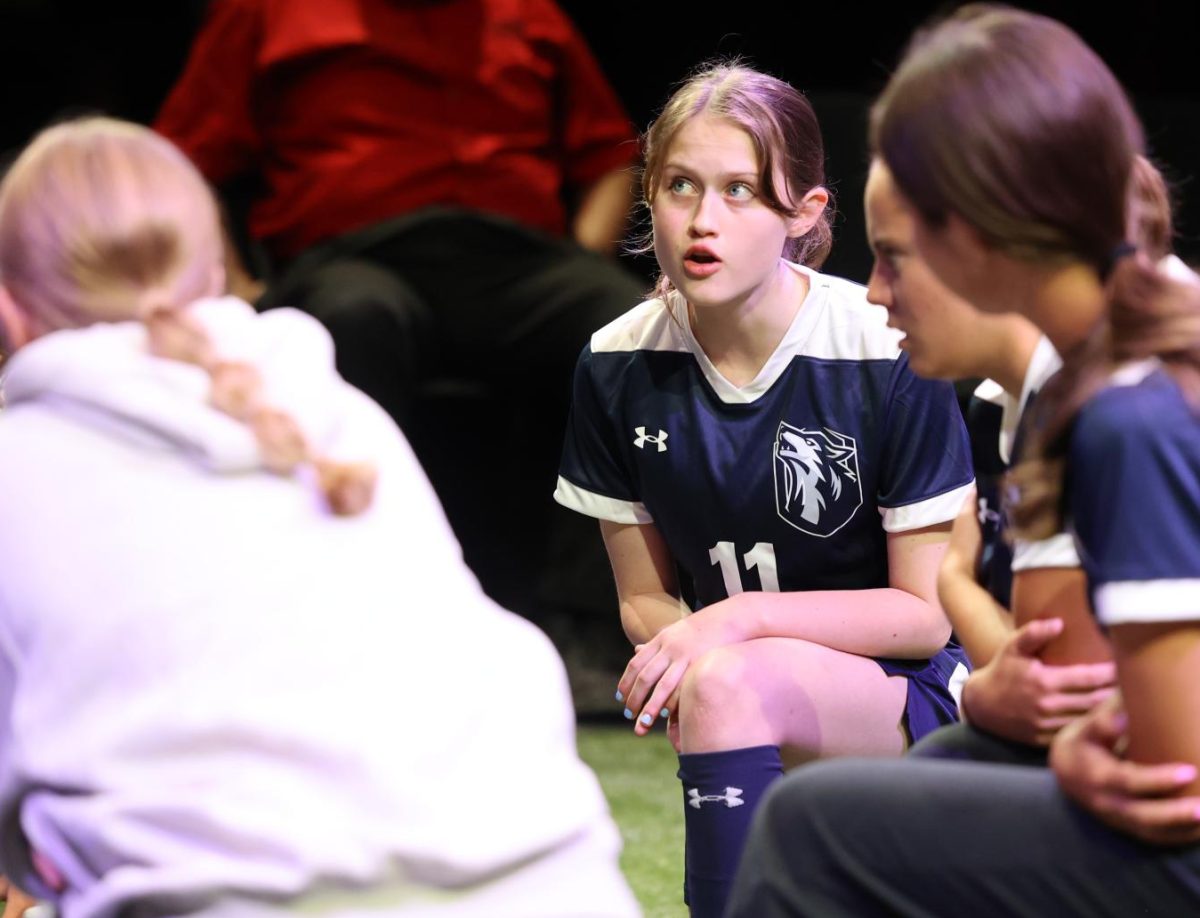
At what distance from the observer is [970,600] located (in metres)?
1.43

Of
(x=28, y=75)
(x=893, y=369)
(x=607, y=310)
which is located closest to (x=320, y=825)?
(x=893, y=369)

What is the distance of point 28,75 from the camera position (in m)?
3.39

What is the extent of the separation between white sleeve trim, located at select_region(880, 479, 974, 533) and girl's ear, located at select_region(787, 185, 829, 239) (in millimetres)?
334

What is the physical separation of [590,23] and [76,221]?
8.71ft

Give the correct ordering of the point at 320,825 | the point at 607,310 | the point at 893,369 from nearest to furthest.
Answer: the point at 320,825 → the point at 893,369 → the point at 607,310

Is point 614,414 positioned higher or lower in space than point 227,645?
lower

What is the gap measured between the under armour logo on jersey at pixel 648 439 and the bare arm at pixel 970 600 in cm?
45

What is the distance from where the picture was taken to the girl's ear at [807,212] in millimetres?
1869

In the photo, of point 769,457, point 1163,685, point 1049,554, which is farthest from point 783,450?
point 1163,685

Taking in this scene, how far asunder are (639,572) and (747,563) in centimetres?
14

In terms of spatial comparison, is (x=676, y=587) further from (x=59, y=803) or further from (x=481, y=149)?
(x=481, y=149)

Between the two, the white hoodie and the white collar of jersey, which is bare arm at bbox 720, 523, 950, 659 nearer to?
the white collar of jersey

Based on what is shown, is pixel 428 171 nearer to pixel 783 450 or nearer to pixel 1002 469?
pixel 783 450

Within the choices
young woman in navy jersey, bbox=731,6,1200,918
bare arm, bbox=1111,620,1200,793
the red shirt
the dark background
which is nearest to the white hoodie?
young woman in navy jersey, bbox=731,6,1200,918
